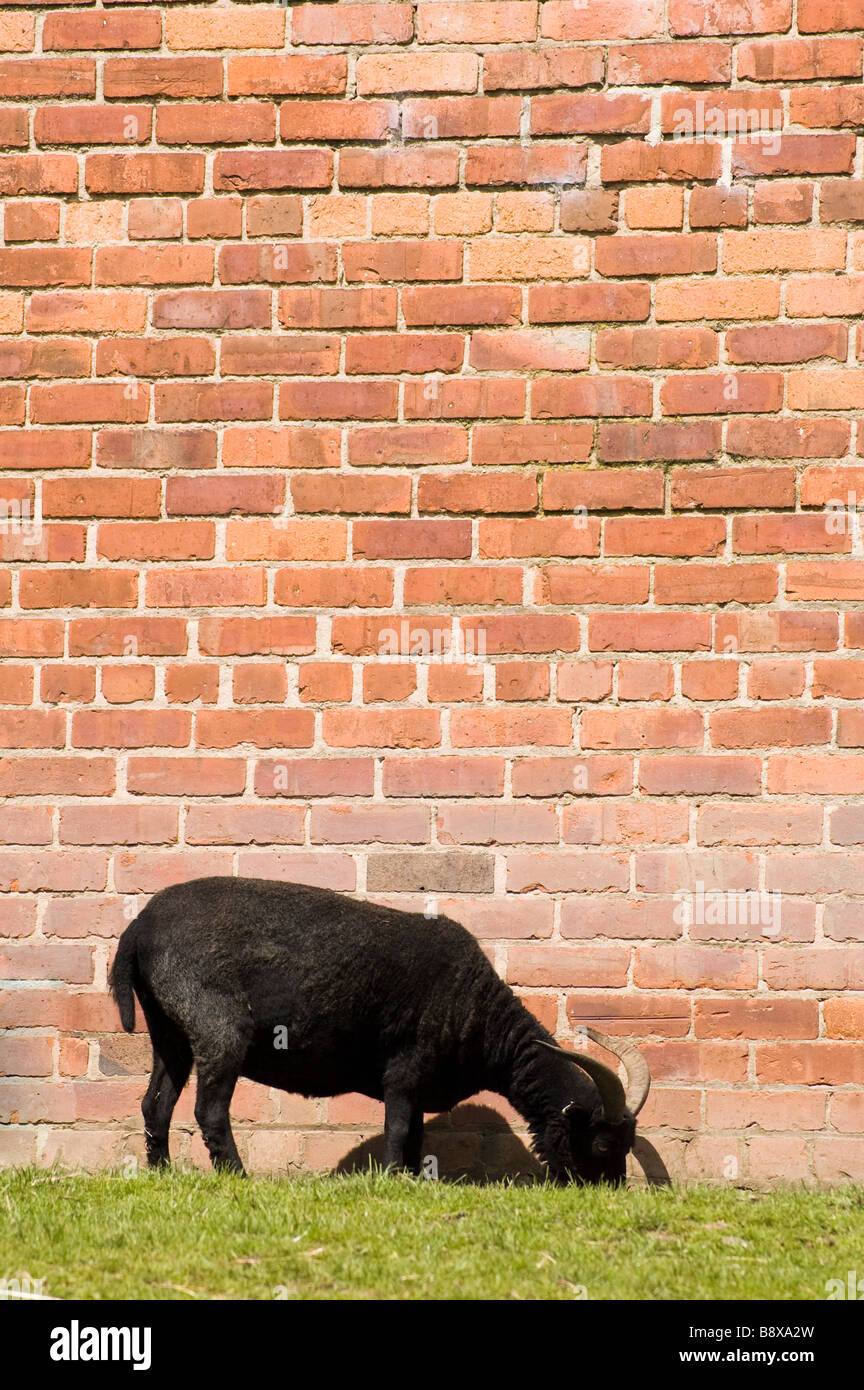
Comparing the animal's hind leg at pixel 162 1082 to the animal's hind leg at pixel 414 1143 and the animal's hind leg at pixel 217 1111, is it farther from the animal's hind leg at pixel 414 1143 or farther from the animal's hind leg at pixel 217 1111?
the animal's hind leg at pixel 414 1143

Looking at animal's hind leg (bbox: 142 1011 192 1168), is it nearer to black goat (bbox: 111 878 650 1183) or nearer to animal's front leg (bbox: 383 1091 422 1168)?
black goat (bbox: 111 878 650 1183)

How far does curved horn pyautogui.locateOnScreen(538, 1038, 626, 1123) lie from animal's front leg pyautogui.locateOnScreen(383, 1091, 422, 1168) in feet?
2.12

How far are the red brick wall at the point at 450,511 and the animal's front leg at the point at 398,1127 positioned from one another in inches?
15.4

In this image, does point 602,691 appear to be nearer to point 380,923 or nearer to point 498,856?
point 498,856

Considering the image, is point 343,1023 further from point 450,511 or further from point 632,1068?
point 450,511

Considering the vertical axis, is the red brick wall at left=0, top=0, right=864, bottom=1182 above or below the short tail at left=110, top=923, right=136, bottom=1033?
above

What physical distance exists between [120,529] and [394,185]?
6.66 feet

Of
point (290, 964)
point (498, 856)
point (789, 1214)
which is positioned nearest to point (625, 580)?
point (498, 856)

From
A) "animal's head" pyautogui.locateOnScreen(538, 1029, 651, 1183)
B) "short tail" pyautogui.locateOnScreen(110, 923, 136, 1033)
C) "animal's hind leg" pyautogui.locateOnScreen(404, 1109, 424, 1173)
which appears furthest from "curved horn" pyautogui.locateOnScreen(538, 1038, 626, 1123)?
"short tail" pyautogui.locateOnScreen(110, 923, 136, 1033)

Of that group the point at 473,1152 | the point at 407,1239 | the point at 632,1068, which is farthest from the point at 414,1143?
Answer: the point at 407,1239

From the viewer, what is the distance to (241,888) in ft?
20.1

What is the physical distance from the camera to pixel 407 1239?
4844 mm

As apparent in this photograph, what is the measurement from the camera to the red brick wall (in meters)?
6.42

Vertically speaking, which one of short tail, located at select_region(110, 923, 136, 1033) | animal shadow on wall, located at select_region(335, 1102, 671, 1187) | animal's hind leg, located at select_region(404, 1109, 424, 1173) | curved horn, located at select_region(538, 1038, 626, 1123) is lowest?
animal shadow on wall, located at select_region(335, 1102, 671, 1187)
